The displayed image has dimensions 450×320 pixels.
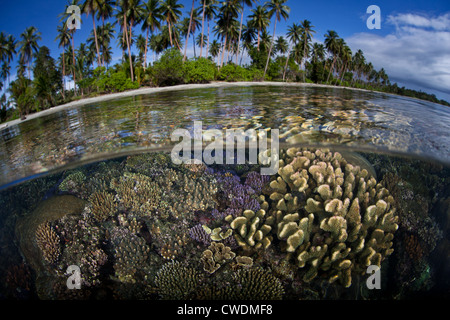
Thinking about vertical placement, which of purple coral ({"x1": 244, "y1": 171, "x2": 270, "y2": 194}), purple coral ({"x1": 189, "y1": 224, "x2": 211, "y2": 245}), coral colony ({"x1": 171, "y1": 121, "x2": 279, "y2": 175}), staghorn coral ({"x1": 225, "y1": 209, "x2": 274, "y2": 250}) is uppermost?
coral colony ({"x1": 171, "y1": 121, "x2": 279, "y2": 175})

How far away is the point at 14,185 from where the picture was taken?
6930 mm

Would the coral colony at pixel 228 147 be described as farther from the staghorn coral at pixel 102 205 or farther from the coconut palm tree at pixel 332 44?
the coconut palm tree at pixel 332 44

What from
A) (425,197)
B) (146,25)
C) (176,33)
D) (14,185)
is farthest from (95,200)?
(176,33)

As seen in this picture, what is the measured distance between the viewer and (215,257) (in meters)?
4.61

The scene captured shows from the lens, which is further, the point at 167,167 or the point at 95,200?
the point at 167,167

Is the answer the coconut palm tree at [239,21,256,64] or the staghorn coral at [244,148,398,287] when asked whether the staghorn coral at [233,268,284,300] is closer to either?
the staghorn coral at [244,148,398,287]

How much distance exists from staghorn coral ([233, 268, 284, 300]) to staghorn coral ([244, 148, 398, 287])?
0.57 metres

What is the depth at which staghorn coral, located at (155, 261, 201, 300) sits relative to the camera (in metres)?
4.50

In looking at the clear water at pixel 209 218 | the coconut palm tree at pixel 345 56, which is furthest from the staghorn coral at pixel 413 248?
the coconut palm tree at pixel 345 56

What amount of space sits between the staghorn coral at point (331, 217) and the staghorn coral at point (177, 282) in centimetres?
154

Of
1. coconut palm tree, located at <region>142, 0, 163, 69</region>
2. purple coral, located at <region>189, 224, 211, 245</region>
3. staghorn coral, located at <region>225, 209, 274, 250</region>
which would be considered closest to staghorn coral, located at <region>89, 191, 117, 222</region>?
purple coral, located at <region>189, 224, 211, 245</region>

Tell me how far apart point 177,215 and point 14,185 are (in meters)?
5.52

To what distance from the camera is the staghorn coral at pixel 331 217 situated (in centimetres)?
423
